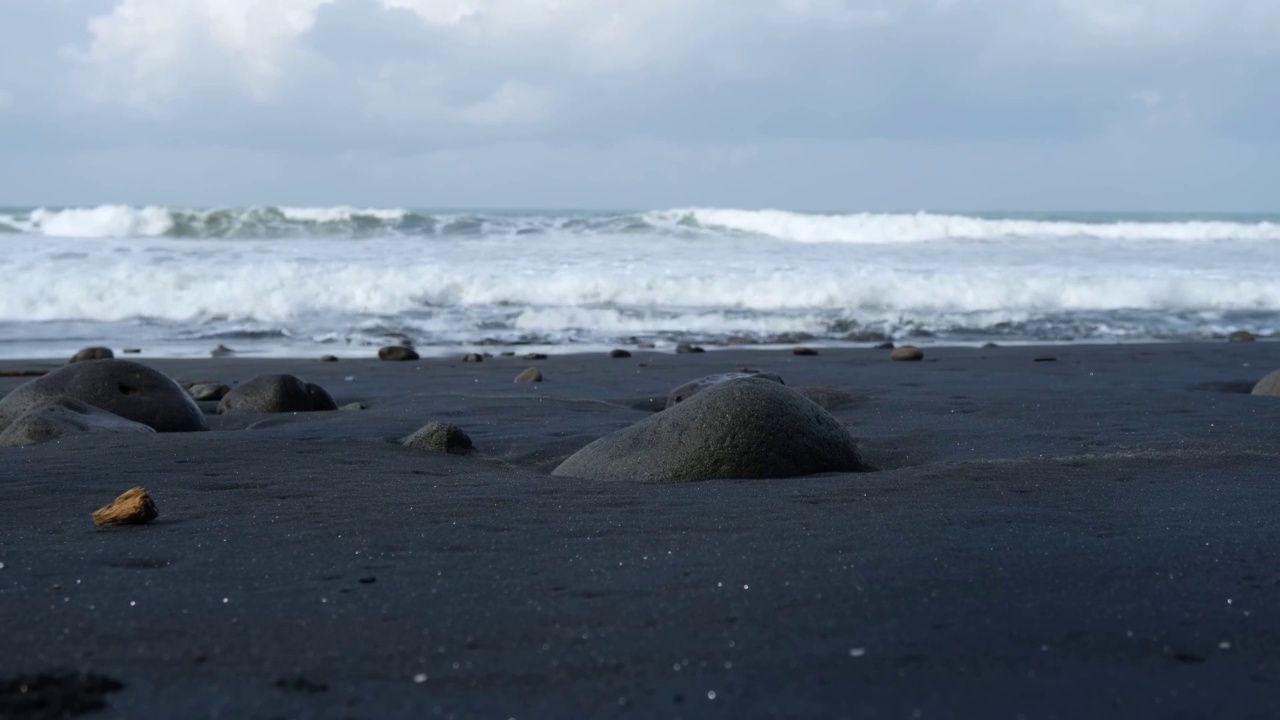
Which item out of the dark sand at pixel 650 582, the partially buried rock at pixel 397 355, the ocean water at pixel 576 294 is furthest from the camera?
the ocean water at pixel 576 294

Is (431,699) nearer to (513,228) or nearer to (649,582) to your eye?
(649,582)

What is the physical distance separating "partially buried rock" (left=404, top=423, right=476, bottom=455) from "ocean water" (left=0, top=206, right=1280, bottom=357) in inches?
232

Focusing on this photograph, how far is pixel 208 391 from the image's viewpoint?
6.84m

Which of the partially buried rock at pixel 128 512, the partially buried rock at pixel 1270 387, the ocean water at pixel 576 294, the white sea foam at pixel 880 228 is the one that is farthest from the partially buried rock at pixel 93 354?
the white sea foam at pixel 880 228

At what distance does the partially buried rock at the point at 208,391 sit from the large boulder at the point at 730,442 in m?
3.38

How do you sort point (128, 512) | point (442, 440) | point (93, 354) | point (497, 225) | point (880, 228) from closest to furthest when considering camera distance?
point (128, 512), point (442, 440), point (93, 354), point (497, 225), point (880, 228)

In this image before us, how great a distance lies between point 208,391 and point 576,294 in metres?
8.51

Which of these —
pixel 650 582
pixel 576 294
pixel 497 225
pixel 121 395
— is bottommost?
pixel 650 582

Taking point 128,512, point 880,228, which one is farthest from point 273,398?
point 880,228

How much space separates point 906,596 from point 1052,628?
286 millimetres

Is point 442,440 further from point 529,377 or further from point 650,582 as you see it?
point 529,377

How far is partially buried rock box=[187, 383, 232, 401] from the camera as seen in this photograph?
6820 millimetres

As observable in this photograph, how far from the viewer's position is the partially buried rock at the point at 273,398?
241 inches

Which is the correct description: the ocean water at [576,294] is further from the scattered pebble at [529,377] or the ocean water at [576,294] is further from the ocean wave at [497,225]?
the scattered pebble at [529,377]
